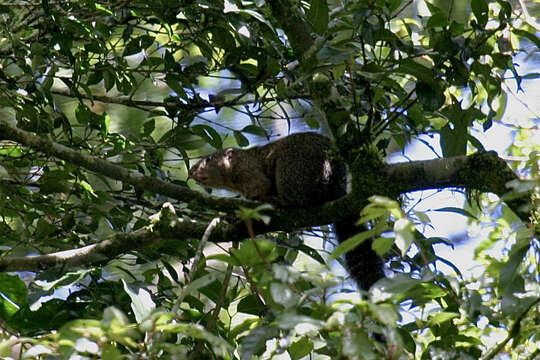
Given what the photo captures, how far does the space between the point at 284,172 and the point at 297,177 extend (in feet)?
0.59

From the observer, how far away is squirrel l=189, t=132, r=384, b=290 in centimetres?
413

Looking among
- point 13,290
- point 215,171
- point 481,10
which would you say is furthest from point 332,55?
point 215,171

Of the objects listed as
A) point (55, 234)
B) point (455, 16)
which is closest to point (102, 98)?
point (55, 234)

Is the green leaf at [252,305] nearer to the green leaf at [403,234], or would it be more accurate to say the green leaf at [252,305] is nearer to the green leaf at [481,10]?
the green leaf at [403,234]

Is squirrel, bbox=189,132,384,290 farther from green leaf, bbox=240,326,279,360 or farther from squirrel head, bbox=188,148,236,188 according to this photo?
green leaf, bbox=240,326,279,360

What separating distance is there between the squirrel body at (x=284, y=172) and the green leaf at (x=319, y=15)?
39.4 inches

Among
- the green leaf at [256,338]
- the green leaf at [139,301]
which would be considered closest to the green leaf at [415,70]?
the green leaf at [256,338]

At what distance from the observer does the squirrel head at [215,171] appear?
5.43m

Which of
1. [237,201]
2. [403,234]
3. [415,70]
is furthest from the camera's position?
[237,201]

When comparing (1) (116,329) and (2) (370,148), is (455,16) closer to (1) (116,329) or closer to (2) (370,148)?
(2) (370,148)

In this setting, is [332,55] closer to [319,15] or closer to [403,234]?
[319,15]

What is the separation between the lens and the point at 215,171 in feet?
18.0

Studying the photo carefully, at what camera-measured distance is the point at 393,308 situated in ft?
6.72

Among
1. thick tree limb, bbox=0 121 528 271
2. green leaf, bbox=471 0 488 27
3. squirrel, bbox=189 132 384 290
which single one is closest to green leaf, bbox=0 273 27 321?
thick tree limb, bbox=0 121 528 271
